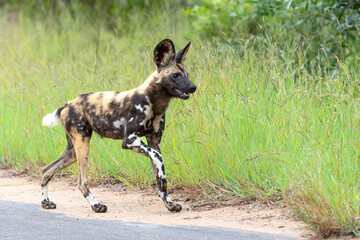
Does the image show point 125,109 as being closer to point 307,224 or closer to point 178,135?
point 178,135

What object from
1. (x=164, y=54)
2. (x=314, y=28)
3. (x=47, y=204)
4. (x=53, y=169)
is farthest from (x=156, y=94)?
(x=314, y=28)

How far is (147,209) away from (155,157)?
560 millimetres

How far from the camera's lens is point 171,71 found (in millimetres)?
5309

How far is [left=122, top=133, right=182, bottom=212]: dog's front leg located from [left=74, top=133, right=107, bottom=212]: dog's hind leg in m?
0.47

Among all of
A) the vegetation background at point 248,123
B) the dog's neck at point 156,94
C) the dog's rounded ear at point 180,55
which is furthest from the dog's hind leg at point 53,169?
the dog's rounded ear at point 180,55

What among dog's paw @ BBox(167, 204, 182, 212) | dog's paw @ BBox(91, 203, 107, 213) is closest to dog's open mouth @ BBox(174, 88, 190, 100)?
dog's paw @ BBox(167, 204, 182, 212)

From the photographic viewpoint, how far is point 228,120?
574cm

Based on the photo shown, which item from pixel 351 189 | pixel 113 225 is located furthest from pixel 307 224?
pixel 113 225

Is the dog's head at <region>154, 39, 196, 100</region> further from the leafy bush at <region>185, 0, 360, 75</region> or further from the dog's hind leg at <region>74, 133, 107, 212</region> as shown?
the leafy bush at <region>185, 0, 360, 75</region>

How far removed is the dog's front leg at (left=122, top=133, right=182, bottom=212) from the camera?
5242mm

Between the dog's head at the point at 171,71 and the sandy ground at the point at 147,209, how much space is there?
101 centimetres

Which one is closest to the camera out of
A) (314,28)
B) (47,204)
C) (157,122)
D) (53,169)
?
(157,122)

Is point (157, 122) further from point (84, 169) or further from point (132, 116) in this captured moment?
point (84, 169)

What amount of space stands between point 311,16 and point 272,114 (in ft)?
9.51
